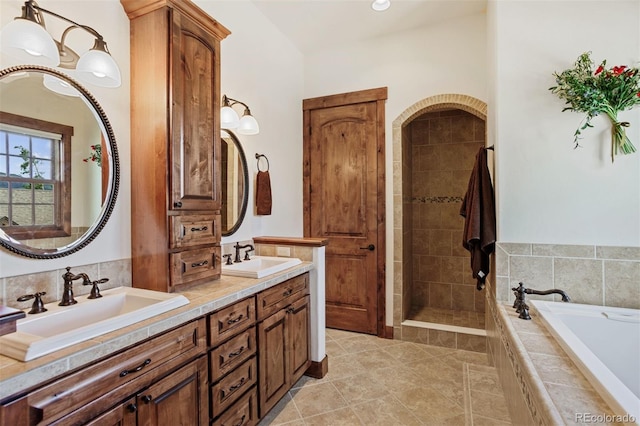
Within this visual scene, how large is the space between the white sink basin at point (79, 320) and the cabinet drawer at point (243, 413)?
2.16 feet

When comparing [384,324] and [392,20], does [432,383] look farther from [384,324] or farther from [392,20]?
[392,20]

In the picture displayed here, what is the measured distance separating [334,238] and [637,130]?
2.53 m

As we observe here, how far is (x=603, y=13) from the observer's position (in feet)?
6.37

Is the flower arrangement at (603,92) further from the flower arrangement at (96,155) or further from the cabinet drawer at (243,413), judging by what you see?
the flower arrangement at (96,155)

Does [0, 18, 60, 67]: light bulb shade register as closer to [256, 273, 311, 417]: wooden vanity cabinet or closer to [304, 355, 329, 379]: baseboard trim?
[256, 273, 311, 417]: wooden vanity cabinet

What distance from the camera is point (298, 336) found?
226 cm

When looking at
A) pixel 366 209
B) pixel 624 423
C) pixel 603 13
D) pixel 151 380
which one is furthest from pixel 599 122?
pixel 151 380

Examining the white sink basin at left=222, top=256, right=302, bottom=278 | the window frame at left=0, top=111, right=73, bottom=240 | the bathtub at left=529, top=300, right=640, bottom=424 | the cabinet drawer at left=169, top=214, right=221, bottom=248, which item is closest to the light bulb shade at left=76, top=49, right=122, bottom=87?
the window frame at left=0, top=111, right=73, bottom=240

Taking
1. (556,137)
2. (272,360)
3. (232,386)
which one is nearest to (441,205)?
(556,137)

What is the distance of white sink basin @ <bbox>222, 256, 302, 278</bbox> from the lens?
6.38ft

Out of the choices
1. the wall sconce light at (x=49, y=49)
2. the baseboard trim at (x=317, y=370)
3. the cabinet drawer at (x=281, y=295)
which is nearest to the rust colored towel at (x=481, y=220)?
the cabinet drawer at (x=281, y=295)

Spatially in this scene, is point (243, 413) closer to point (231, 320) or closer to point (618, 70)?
point (231, 320)

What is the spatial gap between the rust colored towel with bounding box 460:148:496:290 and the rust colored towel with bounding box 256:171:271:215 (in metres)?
1.69

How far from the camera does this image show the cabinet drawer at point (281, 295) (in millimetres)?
1863
